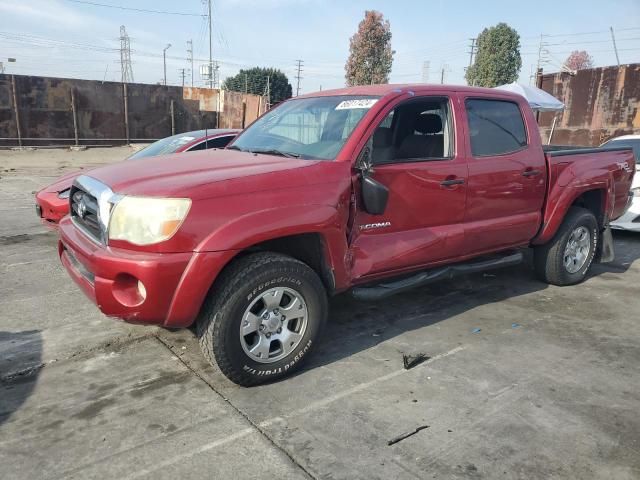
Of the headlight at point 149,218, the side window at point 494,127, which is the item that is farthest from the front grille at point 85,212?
the side window at point 494,127

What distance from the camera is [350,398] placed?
3.09 m

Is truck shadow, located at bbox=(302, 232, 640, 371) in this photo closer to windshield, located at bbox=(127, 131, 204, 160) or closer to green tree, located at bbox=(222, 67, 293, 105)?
windshield, located at bbox=(127, 131, 204, 160)

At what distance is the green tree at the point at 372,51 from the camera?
170 feet

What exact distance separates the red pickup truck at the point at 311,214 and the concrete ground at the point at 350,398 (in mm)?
417

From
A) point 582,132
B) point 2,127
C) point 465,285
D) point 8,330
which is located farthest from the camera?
point 2,127

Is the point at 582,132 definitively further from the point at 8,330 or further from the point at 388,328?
the point at 8,330

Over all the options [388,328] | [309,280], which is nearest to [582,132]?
[388,328]

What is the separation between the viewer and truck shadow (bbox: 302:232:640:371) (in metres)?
3.89

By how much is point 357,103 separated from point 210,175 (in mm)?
1360

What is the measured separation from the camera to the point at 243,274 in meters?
2.98

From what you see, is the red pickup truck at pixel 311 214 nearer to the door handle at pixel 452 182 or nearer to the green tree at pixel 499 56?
the door handle at pixel 452 182

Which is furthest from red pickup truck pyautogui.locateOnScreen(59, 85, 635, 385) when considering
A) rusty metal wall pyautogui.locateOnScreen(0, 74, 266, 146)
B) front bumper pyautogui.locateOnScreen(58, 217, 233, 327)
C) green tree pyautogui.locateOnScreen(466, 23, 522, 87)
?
green tree pyautogui.locateOnScreen(466, 23, 522, 87)

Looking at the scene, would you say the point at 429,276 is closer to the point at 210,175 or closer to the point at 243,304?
the point at 243,304

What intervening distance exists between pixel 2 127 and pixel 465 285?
17121 mm
